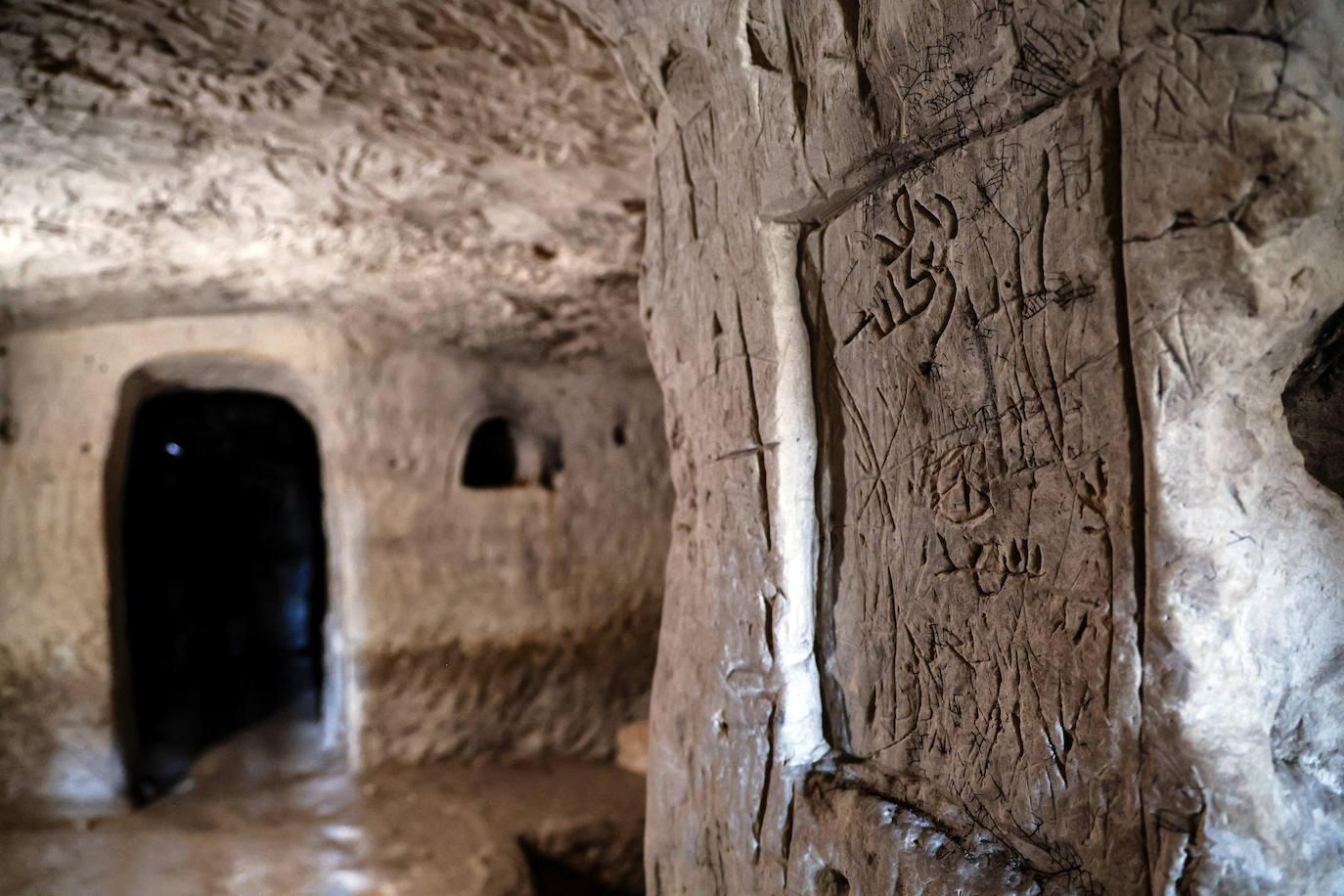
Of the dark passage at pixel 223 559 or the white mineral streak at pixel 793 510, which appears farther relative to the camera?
the dark passage at pixel 223 559

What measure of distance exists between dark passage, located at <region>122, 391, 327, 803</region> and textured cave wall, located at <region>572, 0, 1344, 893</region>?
5.07 meters

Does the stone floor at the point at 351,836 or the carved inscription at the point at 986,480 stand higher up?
the carved inscription at the point at 986,480

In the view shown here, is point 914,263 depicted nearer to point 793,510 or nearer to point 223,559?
point 793,510

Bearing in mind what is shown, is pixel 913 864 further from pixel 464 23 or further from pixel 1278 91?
pixel 464 23

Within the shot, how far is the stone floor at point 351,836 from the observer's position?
3.92m

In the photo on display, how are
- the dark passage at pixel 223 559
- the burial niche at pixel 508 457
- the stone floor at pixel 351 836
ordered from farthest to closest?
the dark passage at pixel 223 559, the burial niche at pixel 508 457, the stone floor at pixel 351 836

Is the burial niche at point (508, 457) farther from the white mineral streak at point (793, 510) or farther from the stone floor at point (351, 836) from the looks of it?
the white mineral streak at point (793, 510)

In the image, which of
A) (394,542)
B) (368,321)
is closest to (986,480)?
(368,321)

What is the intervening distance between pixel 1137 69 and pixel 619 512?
4.76m

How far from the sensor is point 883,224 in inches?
65.2

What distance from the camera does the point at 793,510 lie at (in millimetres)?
1884

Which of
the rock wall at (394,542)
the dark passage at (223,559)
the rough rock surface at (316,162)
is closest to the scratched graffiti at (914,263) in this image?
the rough rock surface at (316,162)

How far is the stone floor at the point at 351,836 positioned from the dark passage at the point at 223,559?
1.34 m

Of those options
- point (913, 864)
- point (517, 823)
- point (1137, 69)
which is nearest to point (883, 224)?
point (1137, 69)
